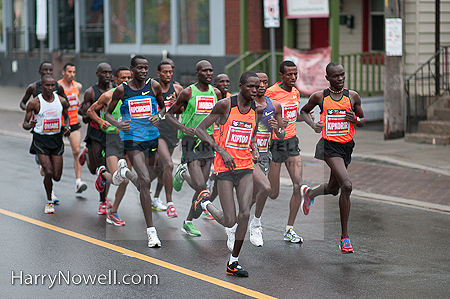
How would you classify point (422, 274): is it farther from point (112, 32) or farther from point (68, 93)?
point (112, 32)

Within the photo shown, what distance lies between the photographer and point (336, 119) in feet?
26.1

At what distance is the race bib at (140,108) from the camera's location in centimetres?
843

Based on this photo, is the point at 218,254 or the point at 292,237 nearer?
the point at 218,254

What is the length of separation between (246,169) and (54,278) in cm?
223

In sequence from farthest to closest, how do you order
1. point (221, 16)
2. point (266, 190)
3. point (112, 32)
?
point (112, 32) < point (221, 16) < point (266, 190)

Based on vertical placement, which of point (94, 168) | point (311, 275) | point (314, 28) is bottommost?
point (311, 275)

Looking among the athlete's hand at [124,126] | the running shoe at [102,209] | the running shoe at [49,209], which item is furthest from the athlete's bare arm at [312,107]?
the running shoe at [49,209]

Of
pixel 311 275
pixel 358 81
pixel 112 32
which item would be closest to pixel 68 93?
pixel 311 275

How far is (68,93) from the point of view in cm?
1163

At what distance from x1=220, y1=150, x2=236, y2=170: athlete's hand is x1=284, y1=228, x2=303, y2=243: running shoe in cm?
169

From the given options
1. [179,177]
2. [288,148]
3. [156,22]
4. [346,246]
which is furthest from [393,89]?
[156,22]

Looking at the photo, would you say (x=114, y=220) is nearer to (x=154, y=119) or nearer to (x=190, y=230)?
(x=190, y=230)

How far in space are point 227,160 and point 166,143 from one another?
3.16 m

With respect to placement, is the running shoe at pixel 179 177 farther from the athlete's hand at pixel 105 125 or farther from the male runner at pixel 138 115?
the athlete's hand at pixel 105 125
